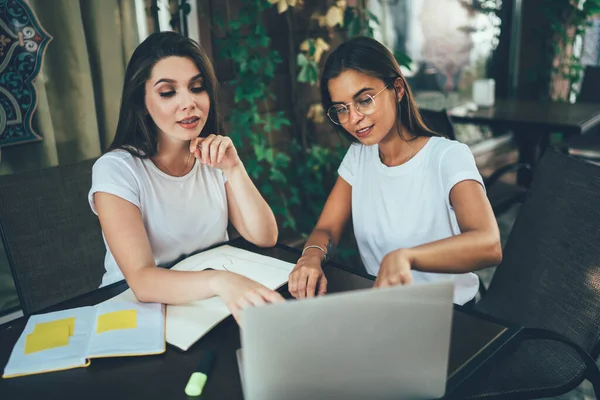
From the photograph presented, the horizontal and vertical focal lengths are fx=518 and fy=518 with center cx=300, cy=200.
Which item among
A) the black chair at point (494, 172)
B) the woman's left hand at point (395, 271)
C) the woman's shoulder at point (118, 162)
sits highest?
the woman's shoulder at point (118, 162)

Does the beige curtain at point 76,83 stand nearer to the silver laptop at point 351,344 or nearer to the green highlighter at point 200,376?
the green highlighter at point 200,376

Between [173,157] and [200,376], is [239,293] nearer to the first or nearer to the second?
[200,376]

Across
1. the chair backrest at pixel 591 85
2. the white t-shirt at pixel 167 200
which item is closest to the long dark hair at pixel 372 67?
the white t-shirt at pixel 167 200

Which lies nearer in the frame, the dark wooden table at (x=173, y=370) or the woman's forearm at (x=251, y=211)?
the dark wooden table at (x=173, y=370)

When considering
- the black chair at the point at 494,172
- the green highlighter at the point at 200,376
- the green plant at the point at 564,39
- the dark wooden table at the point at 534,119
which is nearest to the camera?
the green highlighter at the point at 200,376

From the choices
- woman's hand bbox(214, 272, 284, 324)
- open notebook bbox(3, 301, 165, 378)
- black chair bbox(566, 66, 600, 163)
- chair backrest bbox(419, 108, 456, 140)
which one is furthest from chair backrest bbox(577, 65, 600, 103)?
open notebook bbox(3, 301, 165, 378)

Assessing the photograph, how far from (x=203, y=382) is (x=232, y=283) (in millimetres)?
232

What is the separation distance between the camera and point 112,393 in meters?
0.86

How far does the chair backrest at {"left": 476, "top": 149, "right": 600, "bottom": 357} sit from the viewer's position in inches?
51.1

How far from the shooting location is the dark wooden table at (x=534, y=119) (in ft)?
9.85

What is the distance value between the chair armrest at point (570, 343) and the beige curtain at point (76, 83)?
1756 millimetres

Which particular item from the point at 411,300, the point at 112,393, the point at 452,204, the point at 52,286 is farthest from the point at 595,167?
the point at 52,286

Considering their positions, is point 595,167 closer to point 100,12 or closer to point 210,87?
point 210,87

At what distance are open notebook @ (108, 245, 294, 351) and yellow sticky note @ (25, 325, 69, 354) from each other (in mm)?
155
